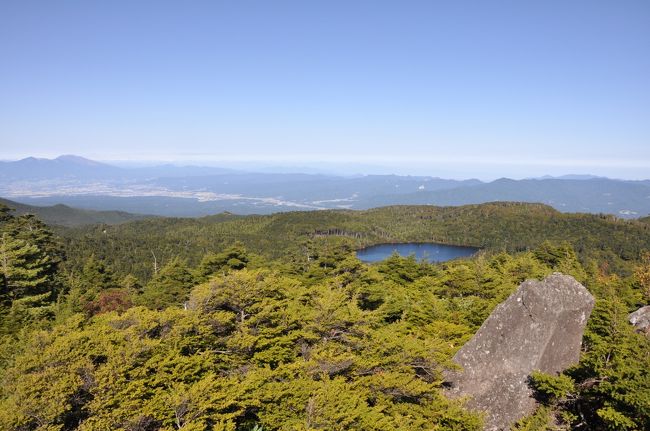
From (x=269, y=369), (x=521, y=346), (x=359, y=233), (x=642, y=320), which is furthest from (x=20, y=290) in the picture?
(x=359, y=233)

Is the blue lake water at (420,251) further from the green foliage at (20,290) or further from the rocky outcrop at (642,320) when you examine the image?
the rocky outcrop at (642,320)

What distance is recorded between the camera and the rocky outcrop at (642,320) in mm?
19562

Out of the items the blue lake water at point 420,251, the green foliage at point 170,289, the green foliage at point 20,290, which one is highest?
the green foliage at point 20,290

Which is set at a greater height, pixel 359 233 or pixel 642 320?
pixel 642 320

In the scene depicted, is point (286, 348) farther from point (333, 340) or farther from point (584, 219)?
point (584, 219)

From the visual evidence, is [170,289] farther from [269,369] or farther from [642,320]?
[642,320]

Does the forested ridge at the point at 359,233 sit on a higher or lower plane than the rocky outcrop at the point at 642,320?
lower

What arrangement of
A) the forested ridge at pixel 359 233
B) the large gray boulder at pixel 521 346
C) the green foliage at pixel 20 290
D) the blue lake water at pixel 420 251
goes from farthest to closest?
the blue lake water at pixel 420 251, the forested ridge at pixel 359 233, the green foliage at pixel 20 290, the large gray boulder at pixel 521 346

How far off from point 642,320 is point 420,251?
427ft

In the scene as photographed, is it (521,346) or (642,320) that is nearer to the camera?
(521,346)

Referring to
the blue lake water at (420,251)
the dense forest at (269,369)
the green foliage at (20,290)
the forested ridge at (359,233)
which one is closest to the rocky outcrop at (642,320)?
the dense forest at (269,369)

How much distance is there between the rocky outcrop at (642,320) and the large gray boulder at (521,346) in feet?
19.5

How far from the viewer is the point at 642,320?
2052 centimetres

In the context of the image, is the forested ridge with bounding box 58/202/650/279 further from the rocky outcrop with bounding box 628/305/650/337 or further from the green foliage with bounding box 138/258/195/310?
the rocky outcrop with bounding box 628/305/650/337
